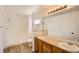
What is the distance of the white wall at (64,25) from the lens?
4.80 ft

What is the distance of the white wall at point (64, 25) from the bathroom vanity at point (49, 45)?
4.0 inches

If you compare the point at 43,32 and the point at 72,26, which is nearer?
the point at 72,26

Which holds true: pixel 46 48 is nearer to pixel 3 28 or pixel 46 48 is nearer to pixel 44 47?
pixel 44 47

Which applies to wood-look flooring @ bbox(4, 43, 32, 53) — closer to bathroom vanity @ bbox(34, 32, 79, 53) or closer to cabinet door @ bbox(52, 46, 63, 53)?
bathroom vanity @ bbox(34, 32, 79, 53)

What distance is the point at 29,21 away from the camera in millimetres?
1540

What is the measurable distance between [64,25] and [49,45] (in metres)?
0.36

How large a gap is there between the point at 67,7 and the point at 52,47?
0.60 metres

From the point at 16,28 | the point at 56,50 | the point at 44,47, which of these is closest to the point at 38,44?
the point at 44,47

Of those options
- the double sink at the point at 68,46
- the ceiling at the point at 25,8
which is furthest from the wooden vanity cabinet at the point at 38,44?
the ceiling at the point at 25,8

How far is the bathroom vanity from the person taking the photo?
1.43m

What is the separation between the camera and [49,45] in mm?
1510
